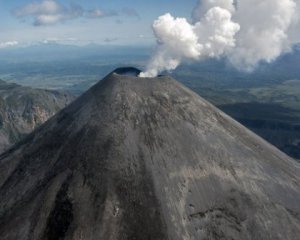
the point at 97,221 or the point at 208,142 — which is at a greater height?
the point at 208,142

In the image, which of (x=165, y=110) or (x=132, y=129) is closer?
(x=132, y=129)

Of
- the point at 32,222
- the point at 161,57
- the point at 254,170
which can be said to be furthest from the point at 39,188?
the point at 161,57

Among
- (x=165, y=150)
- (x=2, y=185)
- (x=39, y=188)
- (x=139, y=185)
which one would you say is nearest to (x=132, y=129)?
(x=165, y=150)

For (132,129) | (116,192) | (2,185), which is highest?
(132,129)

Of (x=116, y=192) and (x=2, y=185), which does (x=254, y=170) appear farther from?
(x=2, y=185)

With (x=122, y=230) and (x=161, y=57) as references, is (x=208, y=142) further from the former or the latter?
(x=161, y=57)

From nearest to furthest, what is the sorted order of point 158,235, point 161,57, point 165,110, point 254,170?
point 158,235 → point 254,170 → point 165,110 → point 161,57

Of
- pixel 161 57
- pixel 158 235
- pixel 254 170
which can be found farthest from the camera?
pixel 161 57
